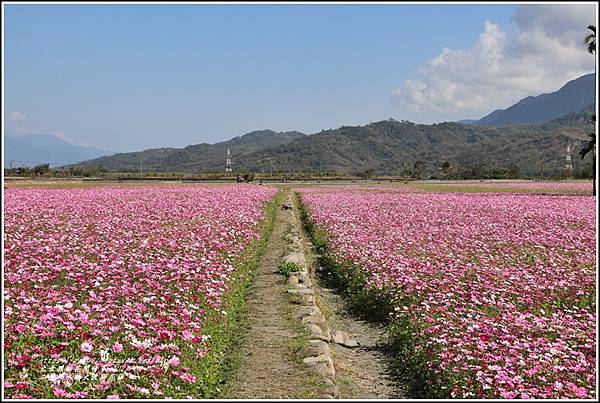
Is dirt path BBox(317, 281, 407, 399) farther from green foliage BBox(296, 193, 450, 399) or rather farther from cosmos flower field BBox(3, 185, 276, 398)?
cosmos flower field BBox(3, 185, 276, 398)

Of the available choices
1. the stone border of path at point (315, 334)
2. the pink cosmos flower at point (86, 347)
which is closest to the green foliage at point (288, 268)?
the stone border of path at point (315, 334)

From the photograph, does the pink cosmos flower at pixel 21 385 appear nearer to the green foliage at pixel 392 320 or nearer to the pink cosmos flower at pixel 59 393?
the pink cosmos flower at pixel 59 393

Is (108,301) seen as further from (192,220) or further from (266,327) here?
(192,220)

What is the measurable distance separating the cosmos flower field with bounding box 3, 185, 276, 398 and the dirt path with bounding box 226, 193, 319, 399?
62cm

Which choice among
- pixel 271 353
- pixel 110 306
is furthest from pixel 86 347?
pixel 271 353

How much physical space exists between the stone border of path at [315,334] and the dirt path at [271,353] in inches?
6.2

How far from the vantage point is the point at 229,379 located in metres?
7.49

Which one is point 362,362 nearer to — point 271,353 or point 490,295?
point 271,353

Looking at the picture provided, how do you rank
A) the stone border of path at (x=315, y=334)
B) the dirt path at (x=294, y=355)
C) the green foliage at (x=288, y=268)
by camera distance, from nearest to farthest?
the dirt path at (x=294, y=355) < the stone border of path at (x=315, y=334) < the green foliage at (x=288, y=268)

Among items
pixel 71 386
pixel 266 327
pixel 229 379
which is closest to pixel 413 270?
pixel 266 327

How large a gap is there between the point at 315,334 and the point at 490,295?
3.34 m

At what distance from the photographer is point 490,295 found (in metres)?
10.4

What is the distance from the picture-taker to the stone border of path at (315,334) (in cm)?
760

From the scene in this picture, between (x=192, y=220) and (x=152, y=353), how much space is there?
14.0 metres
